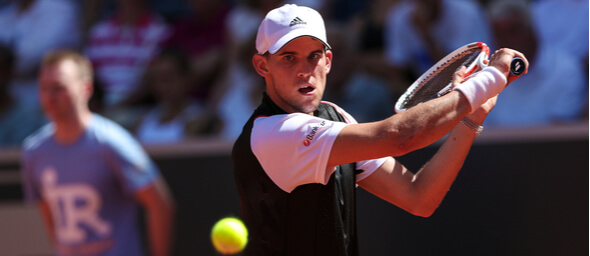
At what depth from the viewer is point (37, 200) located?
5.48 meters

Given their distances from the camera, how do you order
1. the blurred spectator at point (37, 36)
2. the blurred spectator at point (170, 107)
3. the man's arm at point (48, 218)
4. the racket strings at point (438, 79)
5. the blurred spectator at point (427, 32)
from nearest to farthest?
the racket strings at point (438, 79)
the man's arm at point (48, 218)
the blurred spectator at point (427, 32)
the blurred spectator at point (170, 107)
the blurred spectator at point (37, 36)

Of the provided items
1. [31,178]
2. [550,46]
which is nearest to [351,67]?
[550,46]

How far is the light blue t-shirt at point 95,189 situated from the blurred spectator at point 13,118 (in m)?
2.07

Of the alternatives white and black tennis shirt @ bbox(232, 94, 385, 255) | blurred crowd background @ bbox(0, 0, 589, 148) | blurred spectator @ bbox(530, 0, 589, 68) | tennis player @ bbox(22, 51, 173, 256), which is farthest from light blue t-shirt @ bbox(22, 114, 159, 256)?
blurred spectator @ bbox(530, 0, 589, 68)

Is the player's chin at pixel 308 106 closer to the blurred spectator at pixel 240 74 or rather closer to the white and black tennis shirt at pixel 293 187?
the white and black tennis shirt at pixel 293 187

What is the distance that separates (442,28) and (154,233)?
282cm

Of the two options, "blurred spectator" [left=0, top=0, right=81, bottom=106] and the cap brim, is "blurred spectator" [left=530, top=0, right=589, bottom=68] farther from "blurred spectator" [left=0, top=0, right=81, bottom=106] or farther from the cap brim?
"blurred spectator" [left=0, top=0, right=81, bottom=106]

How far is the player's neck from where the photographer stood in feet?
17.3

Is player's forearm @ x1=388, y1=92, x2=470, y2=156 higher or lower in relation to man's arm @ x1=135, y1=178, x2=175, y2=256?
higher

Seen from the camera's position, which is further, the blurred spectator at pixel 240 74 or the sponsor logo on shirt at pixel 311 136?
the blurred spectator at pixel 240 74

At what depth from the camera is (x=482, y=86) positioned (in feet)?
8.38

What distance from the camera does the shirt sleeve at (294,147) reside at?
2598mm

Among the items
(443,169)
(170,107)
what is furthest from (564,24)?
(443,169)

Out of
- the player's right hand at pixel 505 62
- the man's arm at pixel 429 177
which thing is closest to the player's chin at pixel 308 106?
the man's arm at pixel 429 177
